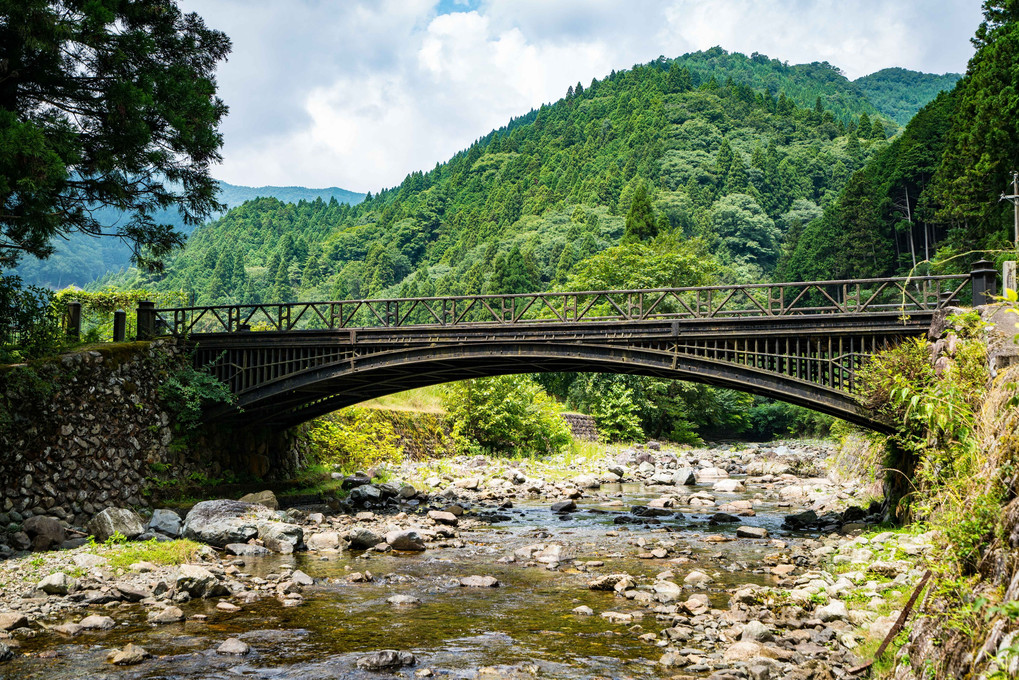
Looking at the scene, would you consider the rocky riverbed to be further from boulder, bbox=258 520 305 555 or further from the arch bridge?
the arch bridge

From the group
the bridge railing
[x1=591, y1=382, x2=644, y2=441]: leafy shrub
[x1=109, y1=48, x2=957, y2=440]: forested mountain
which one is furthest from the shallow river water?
[x1=109, y1=48, x2=957, y2=440]: forested mountain

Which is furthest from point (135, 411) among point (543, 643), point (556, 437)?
point (556, 437)

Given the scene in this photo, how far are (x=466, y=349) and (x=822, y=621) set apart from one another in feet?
43.6

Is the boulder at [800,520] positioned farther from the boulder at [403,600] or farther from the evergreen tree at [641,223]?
the evergreen tree at [641,223]

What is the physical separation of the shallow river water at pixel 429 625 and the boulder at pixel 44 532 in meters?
4.07

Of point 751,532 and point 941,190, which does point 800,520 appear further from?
point 941,190

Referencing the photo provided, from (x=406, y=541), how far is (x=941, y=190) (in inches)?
1709

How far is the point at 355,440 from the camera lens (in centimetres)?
3169

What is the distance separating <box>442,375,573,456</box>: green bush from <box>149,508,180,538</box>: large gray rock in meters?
18.5

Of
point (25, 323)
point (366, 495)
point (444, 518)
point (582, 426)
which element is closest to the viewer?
point (25, 323)

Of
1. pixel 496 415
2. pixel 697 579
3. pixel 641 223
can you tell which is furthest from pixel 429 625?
pixel 641 223

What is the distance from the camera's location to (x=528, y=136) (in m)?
156

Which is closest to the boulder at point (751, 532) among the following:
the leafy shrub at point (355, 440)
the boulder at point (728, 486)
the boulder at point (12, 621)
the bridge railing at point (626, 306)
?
the bridge railing at point (626, 306)

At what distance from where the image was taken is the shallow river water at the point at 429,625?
9.95m
